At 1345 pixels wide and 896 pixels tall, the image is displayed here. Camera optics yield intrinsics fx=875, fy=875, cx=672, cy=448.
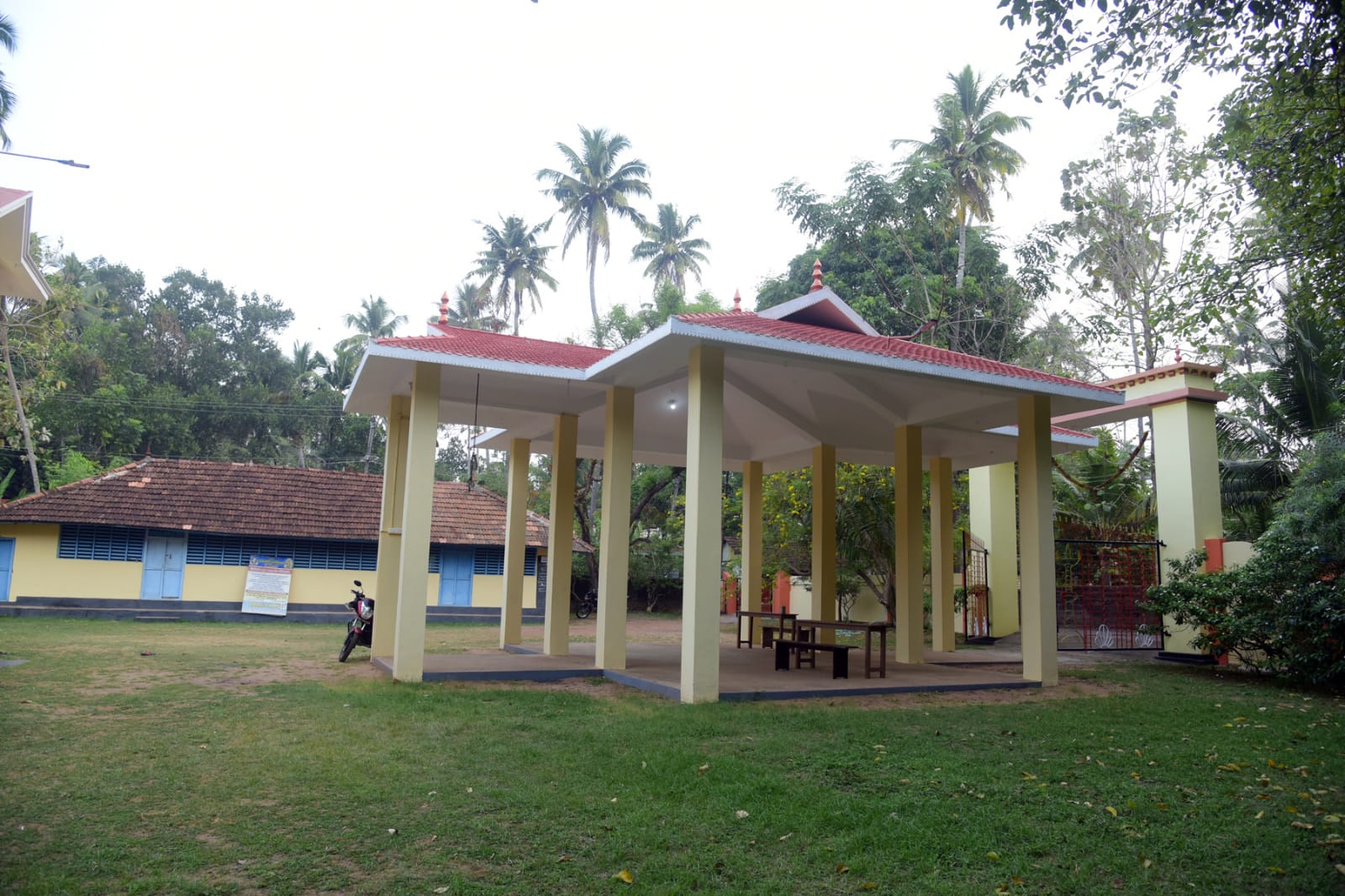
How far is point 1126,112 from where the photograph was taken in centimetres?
1992

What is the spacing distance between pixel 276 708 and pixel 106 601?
14691 mm

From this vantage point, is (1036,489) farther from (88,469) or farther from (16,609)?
(88,469)

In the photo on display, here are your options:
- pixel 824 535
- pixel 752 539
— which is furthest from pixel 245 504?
pixel 824 535

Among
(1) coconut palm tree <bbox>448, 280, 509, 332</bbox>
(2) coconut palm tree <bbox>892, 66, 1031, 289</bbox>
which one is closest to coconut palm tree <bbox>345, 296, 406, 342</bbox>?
(1) coconut palm tree <bbox>448, 280, 509, 332</bbox>

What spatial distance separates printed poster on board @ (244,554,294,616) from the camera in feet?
66.9

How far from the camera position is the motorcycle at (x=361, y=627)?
37.8ft

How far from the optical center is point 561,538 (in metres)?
12.8

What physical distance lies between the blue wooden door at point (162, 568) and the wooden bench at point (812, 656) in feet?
49.5

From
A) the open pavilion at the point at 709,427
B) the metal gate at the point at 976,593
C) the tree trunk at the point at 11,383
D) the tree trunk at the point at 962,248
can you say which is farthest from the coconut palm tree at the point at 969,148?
the tree trunk at the point at 11,383

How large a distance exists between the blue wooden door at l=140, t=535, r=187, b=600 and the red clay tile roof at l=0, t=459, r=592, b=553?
22.7 inches

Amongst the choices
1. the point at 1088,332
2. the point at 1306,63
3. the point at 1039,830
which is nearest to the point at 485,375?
the point at 1039,830

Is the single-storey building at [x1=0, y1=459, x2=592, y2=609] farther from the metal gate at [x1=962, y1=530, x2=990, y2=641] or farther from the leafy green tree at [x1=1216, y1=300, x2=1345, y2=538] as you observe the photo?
the leafy green tree at [x1=1216, y1=300, x2=1345, y2=538]

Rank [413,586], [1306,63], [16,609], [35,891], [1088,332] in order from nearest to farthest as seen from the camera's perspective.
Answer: [35,891] → [1306,63] → [413,586] → [16,609] → [1088,332]

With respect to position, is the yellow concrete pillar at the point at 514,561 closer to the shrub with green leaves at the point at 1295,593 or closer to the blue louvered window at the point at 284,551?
the blue louvered window at the point at 284,551
